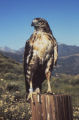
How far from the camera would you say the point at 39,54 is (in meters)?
5.77

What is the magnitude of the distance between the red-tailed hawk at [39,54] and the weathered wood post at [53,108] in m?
0.63

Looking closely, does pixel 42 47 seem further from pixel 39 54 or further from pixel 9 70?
pixel 9 70

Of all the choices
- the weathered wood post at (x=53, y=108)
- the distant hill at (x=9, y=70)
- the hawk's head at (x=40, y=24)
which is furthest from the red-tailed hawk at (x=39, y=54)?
the distant hill at (x=9, y=70)

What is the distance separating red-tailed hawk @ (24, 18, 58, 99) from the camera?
5.75 m

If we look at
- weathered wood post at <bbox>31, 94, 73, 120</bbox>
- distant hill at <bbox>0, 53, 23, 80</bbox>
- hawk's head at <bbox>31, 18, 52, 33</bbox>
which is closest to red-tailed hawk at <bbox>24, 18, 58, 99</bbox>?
hawk's head at <bbox>31, 18, 52, 33</bbox>

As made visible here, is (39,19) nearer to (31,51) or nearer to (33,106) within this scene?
(31,51)

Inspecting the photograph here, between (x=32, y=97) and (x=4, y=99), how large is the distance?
5779 millimetres

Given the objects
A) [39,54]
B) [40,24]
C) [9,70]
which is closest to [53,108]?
[39,54]

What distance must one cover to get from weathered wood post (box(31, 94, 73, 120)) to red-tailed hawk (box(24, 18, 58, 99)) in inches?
24.7

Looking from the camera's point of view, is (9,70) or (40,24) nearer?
(40,24)

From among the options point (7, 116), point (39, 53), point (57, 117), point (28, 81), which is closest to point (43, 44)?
point (39, 53)

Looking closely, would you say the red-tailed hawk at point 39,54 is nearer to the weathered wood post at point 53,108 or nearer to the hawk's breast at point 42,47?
the hawk's breast at point 42,47

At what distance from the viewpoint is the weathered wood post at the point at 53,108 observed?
4.87 metres

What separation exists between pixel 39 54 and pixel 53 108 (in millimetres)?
1227
